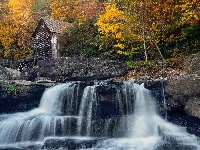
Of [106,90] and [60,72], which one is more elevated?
[60,72]

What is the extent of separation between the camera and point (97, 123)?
49.2 ft

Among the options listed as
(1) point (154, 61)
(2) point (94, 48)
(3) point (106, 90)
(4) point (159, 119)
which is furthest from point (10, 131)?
(2) point (94, 48)

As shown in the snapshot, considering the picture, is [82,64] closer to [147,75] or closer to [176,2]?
[147,75]

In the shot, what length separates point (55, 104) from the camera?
17688 mm

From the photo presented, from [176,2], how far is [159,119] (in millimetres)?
10614

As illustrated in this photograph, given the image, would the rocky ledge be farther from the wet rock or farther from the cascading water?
the wet rock

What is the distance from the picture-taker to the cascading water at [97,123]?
1338cm

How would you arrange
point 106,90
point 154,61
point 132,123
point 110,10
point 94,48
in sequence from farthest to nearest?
point 94,48
point 110,10
point 154,61
point 106,90
point 132,123

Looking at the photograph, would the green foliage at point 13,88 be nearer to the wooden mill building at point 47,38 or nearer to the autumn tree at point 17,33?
the wooden mill building at point 47,38

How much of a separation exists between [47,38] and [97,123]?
20.9 metres

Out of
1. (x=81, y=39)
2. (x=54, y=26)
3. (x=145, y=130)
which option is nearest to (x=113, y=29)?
(x=81, y=39)

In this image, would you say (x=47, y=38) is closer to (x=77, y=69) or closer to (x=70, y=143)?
(x=77, y=69)

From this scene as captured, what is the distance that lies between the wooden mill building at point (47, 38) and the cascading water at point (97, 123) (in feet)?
52.0

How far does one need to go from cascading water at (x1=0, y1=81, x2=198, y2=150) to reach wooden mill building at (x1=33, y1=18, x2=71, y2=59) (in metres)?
15.8
